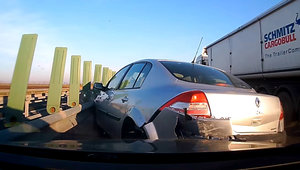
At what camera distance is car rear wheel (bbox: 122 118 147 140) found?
312 centimetres

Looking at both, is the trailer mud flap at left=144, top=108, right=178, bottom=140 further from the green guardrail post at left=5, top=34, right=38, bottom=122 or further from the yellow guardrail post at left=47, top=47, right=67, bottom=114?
the yellow guardrail post at left=47, top=47, right=67, bottom=114

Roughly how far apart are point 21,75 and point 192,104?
372cm

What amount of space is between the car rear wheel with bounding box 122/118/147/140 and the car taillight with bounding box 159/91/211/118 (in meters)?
0.60

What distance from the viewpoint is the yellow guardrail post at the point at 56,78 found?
7469mm

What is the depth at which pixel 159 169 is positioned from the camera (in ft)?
5.51

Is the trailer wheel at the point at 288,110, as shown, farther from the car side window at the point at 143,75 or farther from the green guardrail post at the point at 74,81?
the green guardrail post at the point at 74,81

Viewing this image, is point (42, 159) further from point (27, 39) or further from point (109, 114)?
point (27, 39)

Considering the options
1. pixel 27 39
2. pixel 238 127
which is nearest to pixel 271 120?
pixel 238 127

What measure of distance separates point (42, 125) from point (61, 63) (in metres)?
4.50

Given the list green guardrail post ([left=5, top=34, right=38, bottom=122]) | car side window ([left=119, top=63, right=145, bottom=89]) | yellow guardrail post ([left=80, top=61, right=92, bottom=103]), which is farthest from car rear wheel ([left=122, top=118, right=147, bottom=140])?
yellow guardrail post ([left=80, top=61, right=92, bottom=103])

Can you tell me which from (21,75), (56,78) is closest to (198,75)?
(21,75)

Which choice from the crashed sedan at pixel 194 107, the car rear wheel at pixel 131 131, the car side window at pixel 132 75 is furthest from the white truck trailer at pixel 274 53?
the car rear wheel at pixel 131 131

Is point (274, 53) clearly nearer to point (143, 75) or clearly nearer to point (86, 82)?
point (143, 75)

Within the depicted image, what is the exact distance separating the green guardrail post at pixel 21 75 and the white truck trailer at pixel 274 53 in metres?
5.80
